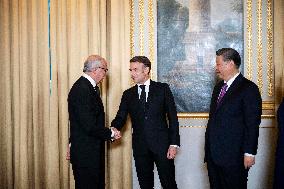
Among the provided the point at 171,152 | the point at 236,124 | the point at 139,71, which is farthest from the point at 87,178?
the point at 236,124

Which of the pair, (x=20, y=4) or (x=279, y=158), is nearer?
(x=279, y=158)

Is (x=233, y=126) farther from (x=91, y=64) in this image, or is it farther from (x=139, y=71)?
(x=91, y=64)

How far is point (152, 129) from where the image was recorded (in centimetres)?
334

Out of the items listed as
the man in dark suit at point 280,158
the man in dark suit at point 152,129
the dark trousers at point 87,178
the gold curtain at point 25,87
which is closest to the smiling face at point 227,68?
the man in dark suit at point 280,158

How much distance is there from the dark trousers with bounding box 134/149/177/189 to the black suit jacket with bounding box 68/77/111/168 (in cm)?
41

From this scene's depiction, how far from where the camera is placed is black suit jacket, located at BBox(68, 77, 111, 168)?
3.02 m

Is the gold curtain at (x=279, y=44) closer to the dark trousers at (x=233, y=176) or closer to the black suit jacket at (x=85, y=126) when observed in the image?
the dark trousers at (x=233, y=176)

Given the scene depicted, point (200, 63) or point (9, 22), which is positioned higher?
point (9, 22)

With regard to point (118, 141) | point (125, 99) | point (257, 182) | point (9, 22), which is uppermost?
point (9, 22)

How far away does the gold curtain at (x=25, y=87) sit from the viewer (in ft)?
13.7

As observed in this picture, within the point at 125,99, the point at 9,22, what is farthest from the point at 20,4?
the point at 125,99

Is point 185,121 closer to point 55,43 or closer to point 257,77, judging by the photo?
point 257,77

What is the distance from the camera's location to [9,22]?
4.22 meters

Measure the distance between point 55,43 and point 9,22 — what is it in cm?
59
